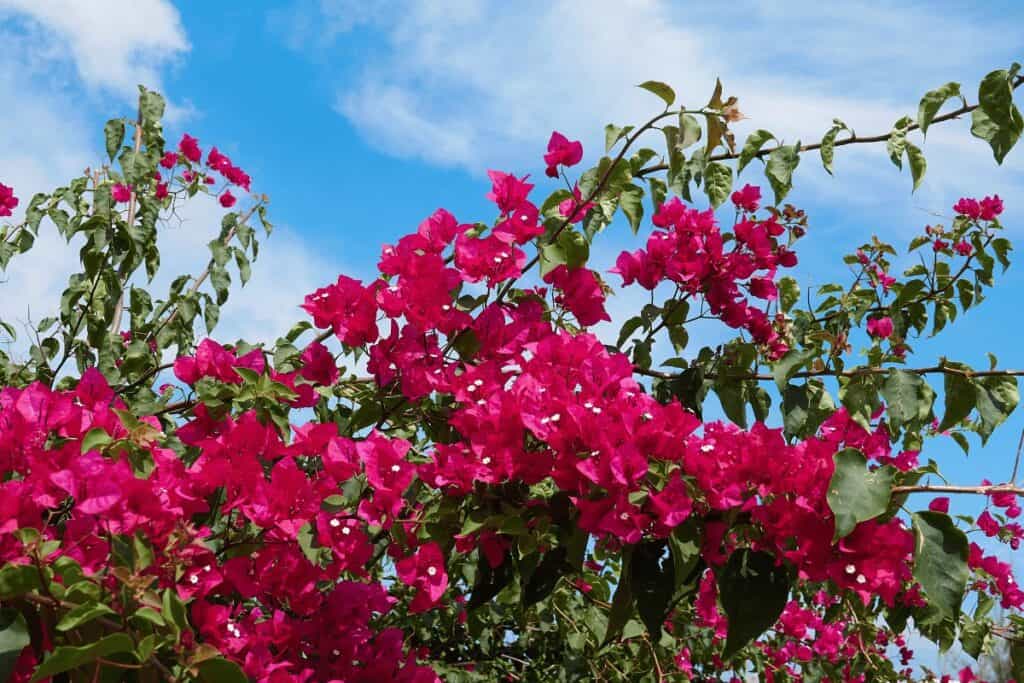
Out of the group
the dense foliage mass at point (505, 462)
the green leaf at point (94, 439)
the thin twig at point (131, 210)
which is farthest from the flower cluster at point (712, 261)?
the thin twig at point (131, 210)

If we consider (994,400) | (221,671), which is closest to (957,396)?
(994,400)

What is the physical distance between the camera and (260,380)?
5.06ft

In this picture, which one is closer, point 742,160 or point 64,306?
point 742,160

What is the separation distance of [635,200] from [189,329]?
1.90m

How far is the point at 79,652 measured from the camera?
101cm

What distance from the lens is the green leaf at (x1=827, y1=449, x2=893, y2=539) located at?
1.04 m

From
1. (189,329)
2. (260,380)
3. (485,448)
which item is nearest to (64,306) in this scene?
(189,329)

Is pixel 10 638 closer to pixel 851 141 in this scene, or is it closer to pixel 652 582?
pixel 652 582

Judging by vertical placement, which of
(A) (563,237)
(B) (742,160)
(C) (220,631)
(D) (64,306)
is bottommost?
(C) (220,631)

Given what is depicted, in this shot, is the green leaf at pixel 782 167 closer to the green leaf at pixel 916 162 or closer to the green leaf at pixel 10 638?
the green leaf at pixel 916 162

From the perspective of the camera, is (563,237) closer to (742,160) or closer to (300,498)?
(742,160)

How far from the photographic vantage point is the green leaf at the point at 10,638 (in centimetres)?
110

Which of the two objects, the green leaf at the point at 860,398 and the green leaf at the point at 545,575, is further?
the green leaf at the point at 860,398

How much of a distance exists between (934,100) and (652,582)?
0.93 metres
